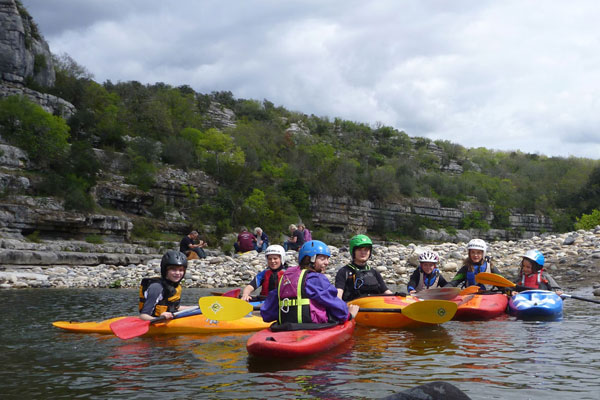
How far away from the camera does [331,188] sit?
1731 inches

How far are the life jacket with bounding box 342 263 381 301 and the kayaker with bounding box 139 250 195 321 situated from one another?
90.2 inches

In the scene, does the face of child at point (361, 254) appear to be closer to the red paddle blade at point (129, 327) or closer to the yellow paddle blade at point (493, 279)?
the yellow paddle blade at point (493, 279)

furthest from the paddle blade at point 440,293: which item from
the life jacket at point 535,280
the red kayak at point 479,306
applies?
the life jacket at point 535,280

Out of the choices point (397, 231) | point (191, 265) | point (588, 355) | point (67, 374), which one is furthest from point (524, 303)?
point (397, 231)

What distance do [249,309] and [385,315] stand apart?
184 centimetres

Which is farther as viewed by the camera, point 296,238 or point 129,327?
point 296,238

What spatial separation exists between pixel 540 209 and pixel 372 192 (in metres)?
22.3

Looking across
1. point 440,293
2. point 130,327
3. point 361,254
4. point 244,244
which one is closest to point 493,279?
point 440,293

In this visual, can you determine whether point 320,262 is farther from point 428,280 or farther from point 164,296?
point 428,280

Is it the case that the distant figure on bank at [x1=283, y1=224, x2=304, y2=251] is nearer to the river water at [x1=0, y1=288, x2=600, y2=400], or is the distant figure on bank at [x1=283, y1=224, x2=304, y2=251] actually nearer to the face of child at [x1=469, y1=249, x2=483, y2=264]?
the face of child at [x1=469, y1=249, x2=483, y2=264]

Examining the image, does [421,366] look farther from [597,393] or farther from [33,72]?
[33,72]

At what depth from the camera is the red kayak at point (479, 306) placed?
738cm

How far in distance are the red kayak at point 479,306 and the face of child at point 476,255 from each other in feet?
2.90

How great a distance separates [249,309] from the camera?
20.0 feet
